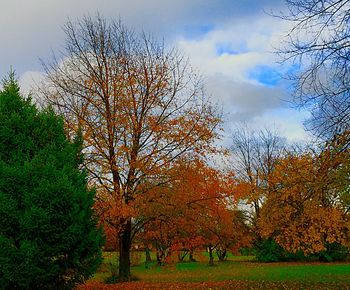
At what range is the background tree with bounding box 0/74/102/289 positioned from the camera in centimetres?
1096

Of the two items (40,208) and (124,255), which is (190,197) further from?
(40,208)

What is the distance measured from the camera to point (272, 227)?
3133cm

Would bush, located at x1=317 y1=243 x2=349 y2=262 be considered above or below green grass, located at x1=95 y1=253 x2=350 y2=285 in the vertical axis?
above

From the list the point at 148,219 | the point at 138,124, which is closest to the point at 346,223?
the point at 148,219

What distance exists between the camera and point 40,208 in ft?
36.1

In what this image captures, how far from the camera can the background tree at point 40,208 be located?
10961 mm

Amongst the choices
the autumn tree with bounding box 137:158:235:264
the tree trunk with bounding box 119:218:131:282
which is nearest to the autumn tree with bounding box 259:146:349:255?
the autumn tree with bounding box 137:158:235:264

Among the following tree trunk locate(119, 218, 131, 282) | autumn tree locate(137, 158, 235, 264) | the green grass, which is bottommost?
the green grass

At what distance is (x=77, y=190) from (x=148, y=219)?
6.37 meters

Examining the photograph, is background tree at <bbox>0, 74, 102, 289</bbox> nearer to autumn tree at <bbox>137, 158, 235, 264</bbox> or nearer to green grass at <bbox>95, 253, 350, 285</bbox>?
autumn tree at <bbox>137, 158, 235, 264</bbox>

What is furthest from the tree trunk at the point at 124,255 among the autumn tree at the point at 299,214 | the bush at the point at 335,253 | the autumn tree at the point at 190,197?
the bush at the point at 335,253

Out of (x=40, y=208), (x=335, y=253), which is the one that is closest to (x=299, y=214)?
(x=335, y=253)

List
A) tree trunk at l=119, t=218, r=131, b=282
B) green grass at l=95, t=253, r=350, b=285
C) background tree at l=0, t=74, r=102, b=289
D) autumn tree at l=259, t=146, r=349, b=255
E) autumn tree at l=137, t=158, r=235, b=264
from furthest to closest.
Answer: autumn tree at l=259, t=146, r=349, b=255 < tree trunk at l=119, t=218, r=131, b=282 < green grass at l=95, t=253, r=350, b=285 < autumn tree at l=137, t=158, r=235, b=264 < background tree at l=0, t=74, r=102, b=289

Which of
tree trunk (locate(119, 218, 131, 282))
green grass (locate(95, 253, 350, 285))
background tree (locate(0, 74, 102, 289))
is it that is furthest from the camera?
tree trunk (locate(119, 218, 131, 282))
